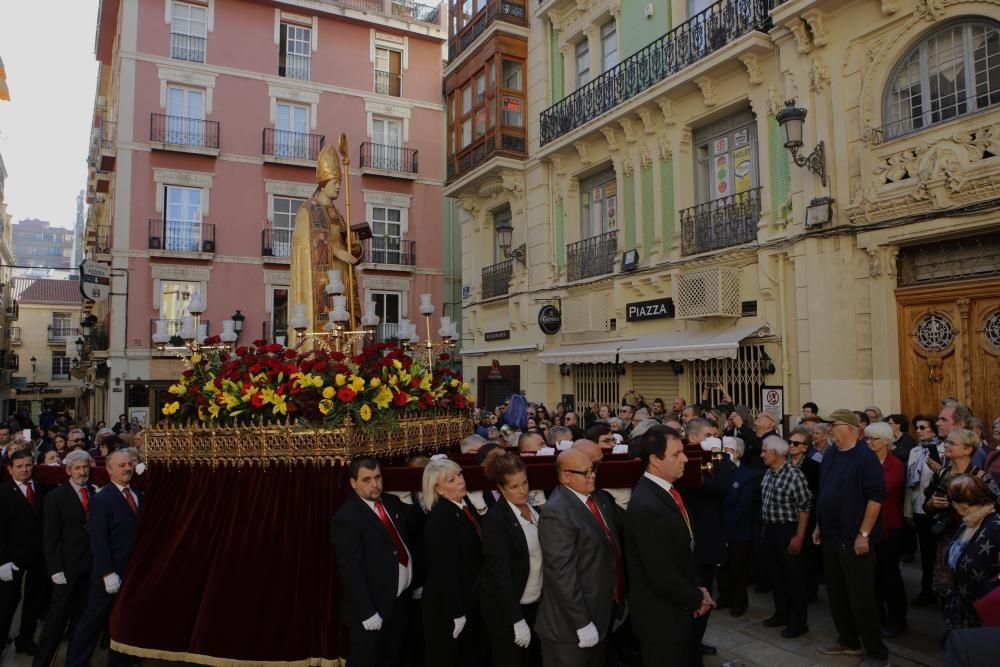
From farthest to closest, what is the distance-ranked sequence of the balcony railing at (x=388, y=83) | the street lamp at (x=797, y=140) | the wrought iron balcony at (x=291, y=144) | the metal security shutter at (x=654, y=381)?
the balcony railing at (x=388, y=83) → the wrought iron balcony at (x=291, y=144) → the metal security shutter at (x=654, y=381) → the street lamp at (x=797, y=140)

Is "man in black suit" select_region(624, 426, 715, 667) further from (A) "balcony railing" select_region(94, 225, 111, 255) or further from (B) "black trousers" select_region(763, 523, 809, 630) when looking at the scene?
(A) "balcony railing" select_region(94, 225, 111, 255)

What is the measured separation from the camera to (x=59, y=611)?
5164 mm

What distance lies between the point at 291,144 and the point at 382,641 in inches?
914

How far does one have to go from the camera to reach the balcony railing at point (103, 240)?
25.0m

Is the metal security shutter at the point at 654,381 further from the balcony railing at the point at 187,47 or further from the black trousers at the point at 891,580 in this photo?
the balcony railing at the point at 187,47

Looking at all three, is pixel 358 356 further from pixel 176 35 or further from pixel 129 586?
pixel 176 35

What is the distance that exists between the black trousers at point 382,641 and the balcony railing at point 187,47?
23.9 m

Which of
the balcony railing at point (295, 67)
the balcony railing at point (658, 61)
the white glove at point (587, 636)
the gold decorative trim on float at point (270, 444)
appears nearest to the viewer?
the white glove at point (587, 636)

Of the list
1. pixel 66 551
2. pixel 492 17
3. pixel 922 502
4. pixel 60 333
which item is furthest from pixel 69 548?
pixel 60 333

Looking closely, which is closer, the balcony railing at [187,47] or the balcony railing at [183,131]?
the balcony railing at [183,131]

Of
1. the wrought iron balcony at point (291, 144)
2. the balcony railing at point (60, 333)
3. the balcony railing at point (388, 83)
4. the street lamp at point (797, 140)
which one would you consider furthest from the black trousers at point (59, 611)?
the balcony railing at point (60, 333)

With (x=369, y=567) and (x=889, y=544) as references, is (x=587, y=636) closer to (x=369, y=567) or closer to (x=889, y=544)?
(x=369, y=567)

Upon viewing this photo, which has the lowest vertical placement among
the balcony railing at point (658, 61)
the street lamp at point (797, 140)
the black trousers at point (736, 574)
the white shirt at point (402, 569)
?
the black trousers at point (736, 574)

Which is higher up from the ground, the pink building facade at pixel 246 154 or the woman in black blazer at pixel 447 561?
the pink building facade at pixel 246 154
